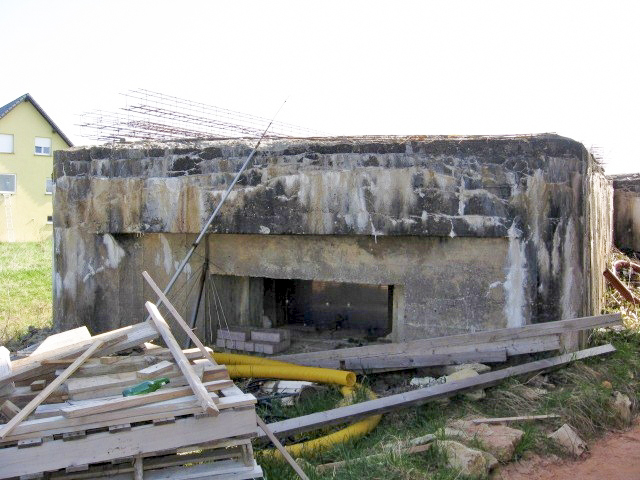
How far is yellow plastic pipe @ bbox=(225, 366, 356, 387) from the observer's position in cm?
590

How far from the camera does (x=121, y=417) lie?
3.82 m

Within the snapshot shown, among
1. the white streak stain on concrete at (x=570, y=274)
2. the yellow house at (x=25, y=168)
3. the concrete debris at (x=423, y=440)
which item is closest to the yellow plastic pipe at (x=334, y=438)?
the concrete debris at (x=423, y=440)

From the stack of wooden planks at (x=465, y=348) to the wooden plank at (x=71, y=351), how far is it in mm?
2041

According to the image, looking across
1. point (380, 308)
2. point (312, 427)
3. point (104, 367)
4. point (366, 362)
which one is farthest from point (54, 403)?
point (380, 308)

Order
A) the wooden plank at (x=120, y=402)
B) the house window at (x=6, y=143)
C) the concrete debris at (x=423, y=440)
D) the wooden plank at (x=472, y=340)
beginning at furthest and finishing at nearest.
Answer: the house window at (x=6, y=143) < the wooden plank at (x=472, y=340) < the concrete debris at (x=423, y=440) < the wooden plank at (x=120, y=402)

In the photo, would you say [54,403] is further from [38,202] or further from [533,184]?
[38,202]

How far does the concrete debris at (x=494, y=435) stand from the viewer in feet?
14.8

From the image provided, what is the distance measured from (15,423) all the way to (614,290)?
787 centimetres

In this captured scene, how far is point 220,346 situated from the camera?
7289 mm

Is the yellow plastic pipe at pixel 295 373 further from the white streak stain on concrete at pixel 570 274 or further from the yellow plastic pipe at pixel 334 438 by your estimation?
the white streak stain on concrete at pixel 570 274

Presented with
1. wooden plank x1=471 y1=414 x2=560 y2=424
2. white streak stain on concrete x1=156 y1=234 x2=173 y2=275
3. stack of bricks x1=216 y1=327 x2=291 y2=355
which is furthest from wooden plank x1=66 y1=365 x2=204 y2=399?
white streak stain on concrete x1=156 y1=234 x2=173 y2=275

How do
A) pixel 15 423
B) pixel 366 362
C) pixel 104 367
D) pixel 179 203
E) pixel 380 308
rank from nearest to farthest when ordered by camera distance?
pixel 15 423 → pixel 104 367 → pixel 366 362 → pixel 179 203 → pixel 380 308

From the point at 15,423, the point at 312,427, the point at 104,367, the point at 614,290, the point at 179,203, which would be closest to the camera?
the point at 15,423

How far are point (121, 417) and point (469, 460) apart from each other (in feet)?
6.82
